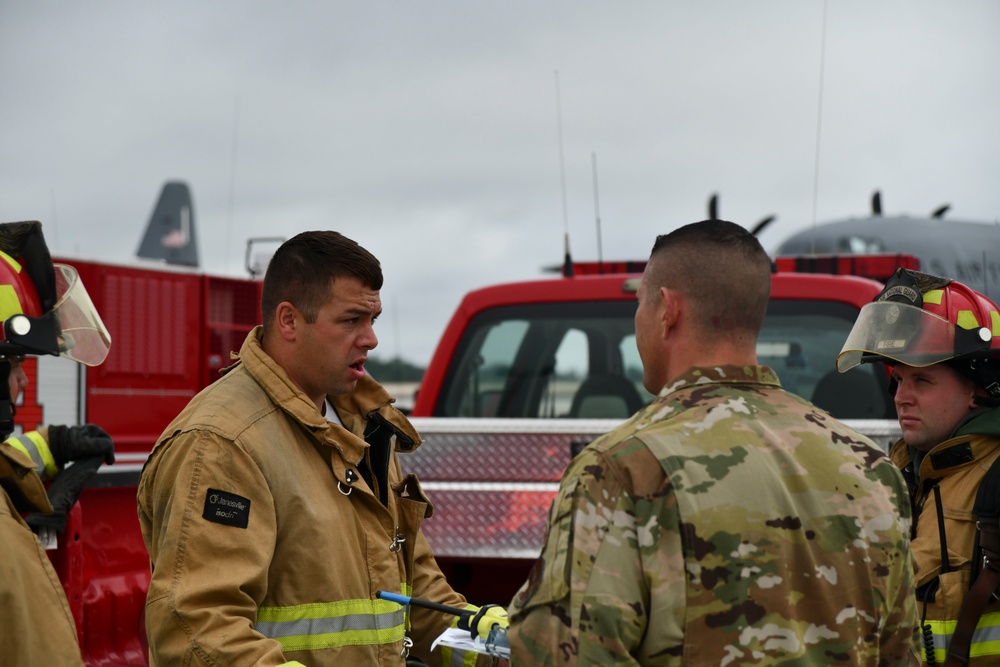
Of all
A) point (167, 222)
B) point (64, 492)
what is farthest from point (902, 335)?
point (167, 222)

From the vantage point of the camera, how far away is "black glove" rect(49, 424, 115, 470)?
3.81m

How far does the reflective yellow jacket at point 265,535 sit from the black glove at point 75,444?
3.46 feet

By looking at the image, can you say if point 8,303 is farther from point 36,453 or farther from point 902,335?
point 902,335

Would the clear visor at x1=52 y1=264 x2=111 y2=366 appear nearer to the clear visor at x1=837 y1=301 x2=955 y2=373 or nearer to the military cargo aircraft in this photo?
the clear visor at x1=837 y1=301 x2=955 y2=373

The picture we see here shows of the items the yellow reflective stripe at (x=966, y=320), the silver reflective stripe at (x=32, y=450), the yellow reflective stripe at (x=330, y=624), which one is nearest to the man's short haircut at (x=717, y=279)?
the yellow reflective stripe at (x=330, y=624)

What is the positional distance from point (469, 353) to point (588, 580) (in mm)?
3172

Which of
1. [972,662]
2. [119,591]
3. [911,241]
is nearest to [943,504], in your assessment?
[972,662]

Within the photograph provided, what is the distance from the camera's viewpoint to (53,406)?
5762 mm

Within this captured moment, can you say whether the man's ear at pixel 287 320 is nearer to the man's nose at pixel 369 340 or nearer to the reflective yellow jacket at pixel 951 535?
the man's nose at pixel 369 340

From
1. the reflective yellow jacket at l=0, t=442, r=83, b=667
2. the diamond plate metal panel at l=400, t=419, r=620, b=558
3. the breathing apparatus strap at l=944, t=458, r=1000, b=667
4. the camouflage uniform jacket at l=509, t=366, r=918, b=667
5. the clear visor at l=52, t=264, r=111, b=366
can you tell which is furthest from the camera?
the diamond plate metal panel at l=400, t=419, r=620, b=558

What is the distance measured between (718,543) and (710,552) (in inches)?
0.9

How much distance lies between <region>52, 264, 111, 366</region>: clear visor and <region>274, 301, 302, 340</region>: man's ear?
27.7 inches

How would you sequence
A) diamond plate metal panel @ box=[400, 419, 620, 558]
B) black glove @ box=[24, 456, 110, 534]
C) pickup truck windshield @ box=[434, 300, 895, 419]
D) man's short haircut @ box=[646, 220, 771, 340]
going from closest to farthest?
1. man's short haircut @ box=[646, 220, 771, 340]
2. black glove @ box=[24, 456, 110, 534]
3. diamond plate metal panel @ box=[400, 419, 620, 558]
4. pickup truck windshield @ box=[434, 300, 895, 419]

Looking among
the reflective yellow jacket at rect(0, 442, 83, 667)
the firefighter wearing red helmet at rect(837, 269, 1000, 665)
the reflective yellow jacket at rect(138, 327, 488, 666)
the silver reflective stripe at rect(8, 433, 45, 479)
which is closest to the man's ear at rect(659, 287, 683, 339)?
the reflective yellow jacket at rect(138, 327, 488, 666)
